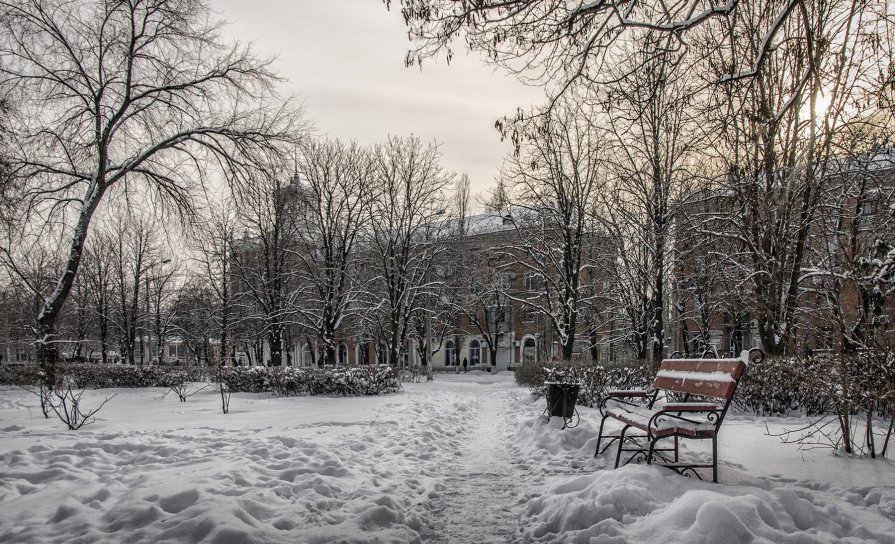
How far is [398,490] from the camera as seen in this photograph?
514cm

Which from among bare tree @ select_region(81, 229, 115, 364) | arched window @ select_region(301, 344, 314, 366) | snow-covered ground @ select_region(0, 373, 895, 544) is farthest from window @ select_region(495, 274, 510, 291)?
arched window @ select_region(301, 344, 314, 366)

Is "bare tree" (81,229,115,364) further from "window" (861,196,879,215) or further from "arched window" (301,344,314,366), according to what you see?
"window" (861,196,879,215)

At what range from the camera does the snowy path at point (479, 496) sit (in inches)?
164

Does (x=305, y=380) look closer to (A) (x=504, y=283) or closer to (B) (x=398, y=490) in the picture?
(B) (x=398, y=490)

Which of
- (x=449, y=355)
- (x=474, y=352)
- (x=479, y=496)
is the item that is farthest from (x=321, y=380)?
(x=449, y=355)

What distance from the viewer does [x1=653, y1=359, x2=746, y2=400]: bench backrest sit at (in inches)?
182

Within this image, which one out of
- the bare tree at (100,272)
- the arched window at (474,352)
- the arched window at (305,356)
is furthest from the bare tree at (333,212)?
the arched window at (305,356)

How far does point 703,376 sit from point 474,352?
45.6 metres

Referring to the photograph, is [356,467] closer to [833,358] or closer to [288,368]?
[833,358]

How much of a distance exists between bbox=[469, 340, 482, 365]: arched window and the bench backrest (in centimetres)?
4332

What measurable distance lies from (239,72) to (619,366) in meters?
12.5

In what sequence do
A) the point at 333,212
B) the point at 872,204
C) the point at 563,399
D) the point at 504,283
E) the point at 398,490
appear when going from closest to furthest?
the point at 398,490
the point at 563,399
the point at 872,204
the point at 333,212
the point at 504,283

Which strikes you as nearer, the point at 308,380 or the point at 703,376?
the point at 703,376

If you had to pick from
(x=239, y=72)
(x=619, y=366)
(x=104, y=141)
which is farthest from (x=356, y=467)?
(x=104, y=141)
